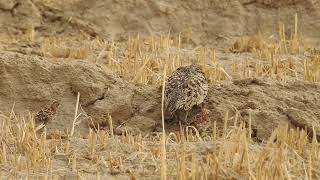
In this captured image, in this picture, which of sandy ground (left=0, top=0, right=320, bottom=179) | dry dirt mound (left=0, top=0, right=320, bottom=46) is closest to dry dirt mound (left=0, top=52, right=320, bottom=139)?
sandy ground (left=0, top=0, right=320, bottom=179)

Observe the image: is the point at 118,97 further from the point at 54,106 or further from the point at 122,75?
the point at 122,75

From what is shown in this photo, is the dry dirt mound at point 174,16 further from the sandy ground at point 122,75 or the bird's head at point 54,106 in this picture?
the bird's head at point 54,106

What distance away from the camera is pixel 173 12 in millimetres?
10320

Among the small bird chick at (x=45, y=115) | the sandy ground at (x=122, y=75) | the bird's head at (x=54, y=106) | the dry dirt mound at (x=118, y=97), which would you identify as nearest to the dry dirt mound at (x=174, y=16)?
the sandy ground at (x=122, y=75)

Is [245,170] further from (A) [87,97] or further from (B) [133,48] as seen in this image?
(B) [133,48]

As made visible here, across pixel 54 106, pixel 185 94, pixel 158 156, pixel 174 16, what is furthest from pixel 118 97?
pixel 174 16

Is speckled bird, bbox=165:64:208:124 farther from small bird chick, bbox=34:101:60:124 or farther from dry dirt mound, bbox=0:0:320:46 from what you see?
dry dirt mound, bbox=0:0:320:46

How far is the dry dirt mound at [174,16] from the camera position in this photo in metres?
9.95

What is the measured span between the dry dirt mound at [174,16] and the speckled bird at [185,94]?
425 cm

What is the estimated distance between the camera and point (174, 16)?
405 inches

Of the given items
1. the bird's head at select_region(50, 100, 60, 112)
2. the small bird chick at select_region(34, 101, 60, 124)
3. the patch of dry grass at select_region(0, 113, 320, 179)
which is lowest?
the patch of dry grass at select_region(0, 113, 320, 179)

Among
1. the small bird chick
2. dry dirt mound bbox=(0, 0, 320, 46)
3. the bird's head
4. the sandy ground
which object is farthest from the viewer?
dry dirt mound bbox=(0, 0, 320, 46)

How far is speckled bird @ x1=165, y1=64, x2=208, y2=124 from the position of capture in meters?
A: 5.52

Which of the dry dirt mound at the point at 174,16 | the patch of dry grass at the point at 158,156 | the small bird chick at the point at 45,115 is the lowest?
the patch of dry grass at the point at 158,156
